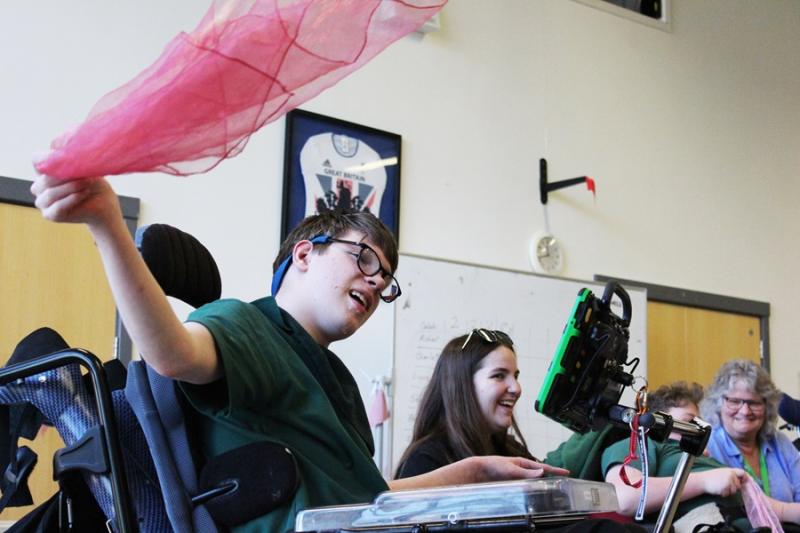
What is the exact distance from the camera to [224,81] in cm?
113

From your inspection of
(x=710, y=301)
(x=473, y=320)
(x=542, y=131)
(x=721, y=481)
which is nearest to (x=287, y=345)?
(x=721, y=481)

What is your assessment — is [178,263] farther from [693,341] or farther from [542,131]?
[693,341]

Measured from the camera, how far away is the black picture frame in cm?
452

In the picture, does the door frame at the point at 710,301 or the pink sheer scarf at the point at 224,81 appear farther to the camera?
the door frame at the point at 710,301

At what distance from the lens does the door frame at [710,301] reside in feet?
18.5

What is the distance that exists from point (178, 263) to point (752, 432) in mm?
2935

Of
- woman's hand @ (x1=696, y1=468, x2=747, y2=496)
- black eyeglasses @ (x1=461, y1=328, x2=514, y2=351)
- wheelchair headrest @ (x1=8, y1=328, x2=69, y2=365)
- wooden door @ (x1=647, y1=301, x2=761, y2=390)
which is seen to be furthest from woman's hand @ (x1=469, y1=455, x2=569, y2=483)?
wooden door @ (x1=647, y1=301, x2=761, y2=390)

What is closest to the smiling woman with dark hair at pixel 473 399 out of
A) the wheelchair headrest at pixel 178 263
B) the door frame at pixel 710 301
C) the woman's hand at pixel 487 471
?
the woman's hand at pixel 487 471

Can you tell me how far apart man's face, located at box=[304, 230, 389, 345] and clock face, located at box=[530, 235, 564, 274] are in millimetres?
3576

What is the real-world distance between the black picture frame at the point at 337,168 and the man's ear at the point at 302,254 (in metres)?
2.66

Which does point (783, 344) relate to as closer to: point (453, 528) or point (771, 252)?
point (771, 252)

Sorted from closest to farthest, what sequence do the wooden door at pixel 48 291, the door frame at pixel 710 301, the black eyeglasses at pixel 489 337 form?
the black eyeglasses at pixel 489 337, the wooden door at pixel 48 291, the door frame at pixel 710 301

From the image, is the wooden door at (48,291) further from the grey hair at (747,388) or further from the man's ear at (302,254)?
the grey hair at (747,388)

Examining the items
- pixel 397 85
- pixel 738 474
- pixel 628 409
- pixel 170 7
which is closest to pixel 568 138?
pixel 397 85
